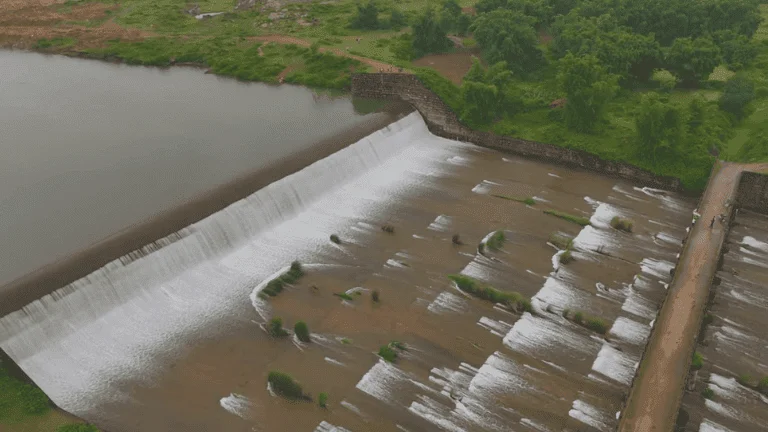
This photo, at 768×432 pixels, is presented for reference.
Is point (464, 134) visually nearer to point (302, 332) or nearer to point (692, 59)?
point (692, 59)

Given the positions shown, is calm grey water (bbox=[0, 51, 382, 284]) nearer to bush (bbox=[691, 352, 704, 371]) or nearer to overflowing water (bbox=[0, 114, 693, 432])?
overflowing water (bbox=[0, 114, 693, 432])

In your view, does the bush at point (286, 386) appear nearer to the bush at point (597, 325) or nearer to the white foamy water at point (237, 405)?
the white foamy water at point (237, 405)

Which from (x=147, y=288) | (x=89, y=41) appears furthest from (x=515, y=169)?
(x=89, y=41)

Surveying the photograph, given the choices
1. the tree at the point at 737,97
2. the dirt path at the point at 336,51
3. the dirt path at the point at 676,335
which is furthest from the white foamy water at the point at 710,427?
the dirt path at the point at 336,51

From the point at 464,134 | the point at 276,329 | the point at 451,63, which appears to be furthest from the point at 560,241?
the point at 451,63

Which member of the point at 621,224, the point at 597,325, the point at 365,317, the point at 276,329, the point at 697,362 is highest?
the point at 621,224

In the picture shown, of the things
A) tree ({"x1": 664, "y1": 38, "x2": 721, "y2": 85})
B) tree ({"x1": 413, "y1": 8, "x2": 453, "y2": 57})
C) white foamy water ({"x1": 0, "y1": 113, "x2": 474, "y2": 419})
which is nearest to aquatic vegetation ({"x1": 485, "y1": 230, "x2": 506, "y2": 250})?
white foamy water ({"x1": 0, "y1": 113, "x2": 474, "y2": 419})

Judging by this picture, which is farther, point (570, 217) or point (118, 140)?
point (118, 140)
